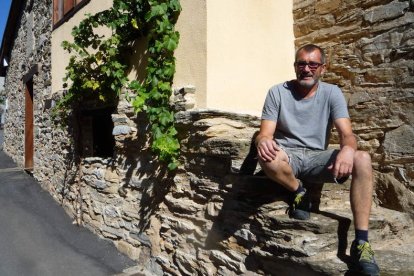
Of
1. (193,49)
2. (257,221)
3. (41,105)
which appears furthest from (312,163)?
(41,105)

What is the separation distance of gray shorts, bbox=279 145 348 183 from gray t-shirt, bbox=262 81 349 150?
7 cm

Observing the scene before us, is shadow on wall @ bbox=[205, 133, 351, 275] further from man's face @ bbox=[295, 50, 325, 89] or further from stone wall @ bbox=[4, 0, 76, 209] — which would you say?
stone wall @ bbox=[4, 0, 76, 209]

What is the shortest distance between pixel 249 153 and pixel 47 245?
324 cm

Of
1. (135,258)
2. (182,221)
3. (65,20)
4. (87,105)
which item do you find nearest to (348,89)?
(182,221)

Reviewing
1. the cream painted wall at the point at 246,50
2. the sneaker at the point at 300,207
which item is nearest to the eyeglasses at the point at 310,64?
the sneaker at the point at 300,207

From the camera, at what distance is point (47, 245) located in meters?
5.05

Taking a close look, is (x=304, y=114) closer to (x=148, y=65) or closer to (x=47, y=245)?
(x=148, y=65)

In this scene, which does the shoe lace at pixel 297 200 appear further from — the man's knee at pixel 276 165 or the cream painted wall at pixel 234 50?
the cream painted wall at pixel 234 50

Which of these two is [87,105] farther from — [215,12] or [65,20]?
[215,12]

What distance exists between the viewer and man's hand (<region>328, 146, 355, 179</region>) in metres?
2.46

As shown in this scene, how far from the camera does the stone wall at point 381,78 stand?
3.24 m

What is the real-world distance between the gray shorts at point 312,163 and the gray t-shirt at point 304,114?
0.07 m

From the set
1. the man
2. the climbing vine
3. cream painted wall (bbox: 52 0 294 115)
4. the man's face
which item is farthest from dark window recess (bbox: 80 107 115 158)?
the man's face

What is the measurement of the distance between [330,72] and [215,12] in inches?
50.7
